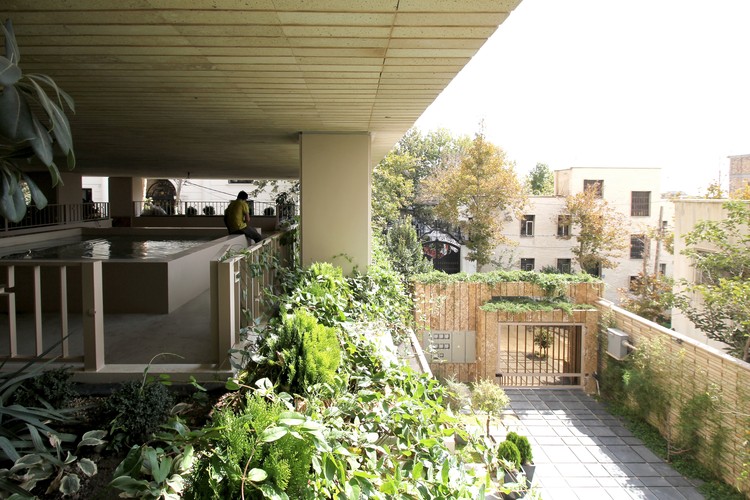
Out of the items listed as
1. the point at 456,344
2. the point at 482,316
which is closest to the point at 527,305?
the point at 482,316

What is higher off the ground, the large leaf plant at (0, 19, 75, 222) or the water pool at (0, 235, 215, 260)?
the large leaf plant at (0, 19, 75, 222)

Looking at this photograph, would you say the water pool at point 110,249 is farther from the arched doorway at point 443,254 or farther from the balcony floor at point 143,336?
the arched doorway at point 443,254

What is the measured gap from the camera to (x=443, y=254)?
32.2 metres

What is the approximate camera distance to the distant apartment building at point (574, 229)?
27.5 metres

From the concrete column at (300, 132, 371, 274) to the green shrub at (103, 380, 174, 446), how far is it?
3674mm

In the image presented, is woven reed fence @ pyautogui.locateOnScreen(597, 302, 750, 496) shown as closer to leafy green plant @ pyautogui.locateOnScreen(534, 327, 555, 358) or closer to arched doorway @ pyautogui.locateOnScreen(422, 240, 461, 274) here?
leafy green plant @ pyautogui.locateOnScreen(534, 327, 555, 358)

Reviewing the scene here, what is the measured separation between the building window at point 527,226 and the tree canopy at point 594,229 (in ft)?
6.67

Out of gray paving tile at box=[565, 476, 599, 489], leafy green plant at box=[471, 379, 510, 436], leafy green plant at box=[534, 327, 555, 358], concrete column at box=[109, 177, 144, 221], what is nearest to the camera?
gray paving tile at box=[565, 476, 599, 489]

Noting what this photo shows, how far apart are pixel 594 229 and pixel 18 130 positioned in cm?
2659

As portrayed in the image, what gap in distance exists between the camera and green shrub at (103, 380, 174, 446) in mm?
2754

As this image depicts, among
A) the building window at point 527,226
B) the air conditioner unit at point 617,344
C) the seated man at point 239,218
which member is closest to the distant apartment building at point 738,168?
the building window at point 527,226

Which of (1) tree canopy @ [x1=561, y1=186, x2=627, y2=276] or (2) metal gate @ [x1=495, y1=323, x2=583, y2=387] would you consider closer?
(2) metal gate @ [x1=495, y1=323, x2=583, y2=387]

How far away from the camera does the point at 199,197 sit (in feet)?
113

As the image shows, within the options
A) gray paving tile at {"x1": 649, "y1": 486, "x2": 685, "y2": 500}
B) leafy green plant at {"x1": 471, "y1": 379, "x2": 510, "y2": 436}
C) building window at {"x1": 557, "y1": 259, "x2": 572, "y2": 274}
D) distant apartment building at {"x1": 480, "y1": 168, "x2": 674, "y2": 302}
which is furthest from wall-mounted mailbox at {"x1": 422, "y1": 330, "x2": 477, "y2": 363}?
building window at {"x1": 557, "y1": 259, "x2": 572, "y2": 274}
